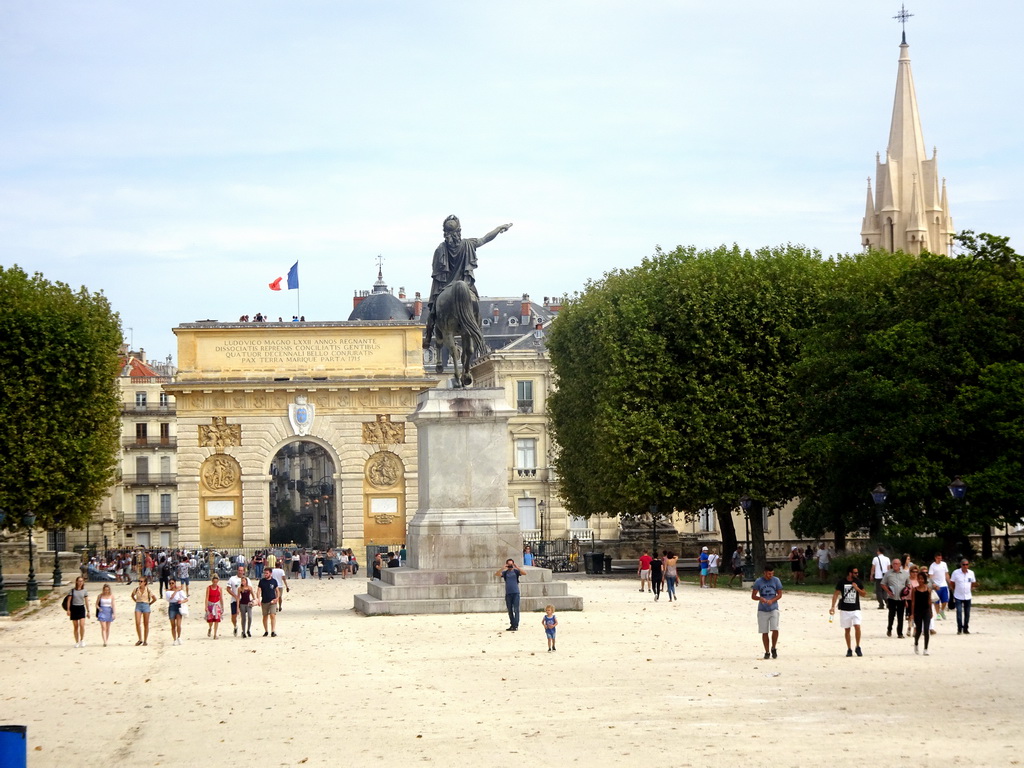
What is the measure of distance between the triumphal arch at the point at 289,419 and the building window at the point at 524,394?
42.3 ft

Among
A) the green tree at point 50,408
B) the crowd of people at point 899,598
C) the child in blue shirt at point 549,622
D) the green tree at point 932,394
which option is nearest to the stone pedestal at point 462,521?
the crowd of people at point 899,598

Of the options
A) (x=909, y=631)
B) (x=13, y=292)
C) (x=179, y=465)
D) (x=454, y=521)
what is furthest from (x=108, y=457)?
(x=909, y=631)

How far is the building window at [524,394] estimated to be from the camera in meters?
76.3

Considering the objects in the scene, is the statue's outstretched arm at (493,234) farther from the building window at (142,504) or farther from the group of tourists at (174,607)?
the building window at (142,504)

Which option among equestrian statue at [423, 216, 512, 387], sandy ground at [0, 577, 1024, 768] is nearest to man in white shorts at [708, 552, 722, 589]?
sandy ground at [0, 577, 1024, 768]

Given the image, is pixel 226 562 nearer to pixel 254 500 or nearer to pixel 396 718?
pixel 254 500

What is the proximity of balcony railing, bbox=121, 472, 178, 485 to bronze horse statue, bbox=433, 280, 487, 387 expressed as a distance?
5445 centimetres

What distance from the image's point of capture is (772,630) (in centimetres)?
2138

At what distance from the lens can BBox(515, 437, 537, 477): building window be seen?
249 feet

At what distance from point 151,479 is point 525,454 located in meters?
20.9

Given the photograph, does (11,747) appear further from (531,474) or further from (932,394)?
(531,474)

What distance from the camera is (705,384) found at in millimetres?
45750

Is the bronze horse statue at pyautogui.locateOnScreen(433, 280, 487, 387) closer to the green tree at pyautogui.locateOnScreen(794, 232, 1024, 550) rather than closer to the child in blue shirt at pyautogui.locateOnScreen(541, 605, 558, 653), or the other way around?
the child in blue shirt at pyautogui.locateOnScreen(541, 605, 558, 653)

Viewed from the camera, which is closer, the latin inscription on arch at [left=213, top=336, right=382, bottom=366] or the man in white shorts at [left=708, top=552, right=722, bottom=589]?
the man in white shorts at [left=708, top=552, right=722, bottom=589]
